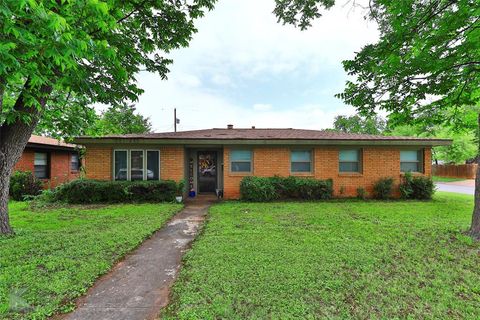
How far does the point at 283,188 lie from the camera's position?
9.66 meters

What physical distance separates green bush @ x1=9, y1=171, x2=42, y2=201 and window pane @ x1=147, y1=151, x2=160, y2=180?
5.23m

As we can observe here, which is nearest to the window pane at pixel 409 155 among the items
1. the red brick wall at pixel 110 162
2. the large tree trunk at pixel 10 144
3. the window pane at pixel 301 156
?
the window pane at pixel 301 156

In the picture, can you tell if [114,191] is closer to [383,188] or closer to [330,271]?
[330,271]

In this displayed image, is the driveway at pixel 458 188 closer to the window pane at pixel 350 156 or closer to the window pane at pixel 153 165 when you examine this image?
the window pane at pixel 350 156

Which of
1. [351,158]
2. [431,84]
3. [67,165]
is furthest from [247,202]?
[67,165]

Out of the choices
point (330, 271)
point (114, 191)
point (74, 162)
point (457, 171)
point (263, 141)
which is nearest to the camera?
point (330, 271)

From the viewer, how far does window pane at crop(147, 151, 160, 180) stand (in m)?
10.2

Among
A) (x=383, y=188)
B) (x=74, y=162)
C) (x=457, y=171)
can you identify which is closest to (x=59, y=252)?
(x=383, y=188)

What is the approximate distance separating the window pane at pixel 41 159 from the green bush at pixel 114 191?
529cm

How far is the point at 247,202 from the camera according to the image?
9406 millimetres

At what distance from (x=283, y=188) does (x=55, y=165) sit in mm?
13563

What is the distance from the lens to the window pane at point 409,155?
34.9 ft

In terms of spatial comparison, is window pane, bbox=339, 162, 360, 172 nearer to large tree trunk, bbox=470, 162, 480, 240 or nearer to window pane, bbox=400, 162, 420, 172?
window pane, bbox=400, 162, 420, 172

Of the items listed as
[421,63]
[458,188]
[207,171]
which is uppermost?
[421,63]
